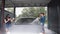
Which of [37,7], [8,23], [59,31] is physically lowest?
[59,31]

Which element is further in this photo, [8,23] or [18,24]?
[18,24]

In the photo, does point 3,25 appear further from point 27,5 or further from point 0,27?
point 27,5

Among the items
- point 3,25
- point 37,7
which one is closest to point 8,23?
point 3,25

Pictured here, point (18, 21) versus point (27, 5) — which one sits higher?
point (27, 5)

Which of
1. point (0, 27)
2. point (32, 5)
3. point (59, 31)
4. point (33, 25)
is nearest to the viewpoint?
point (0, 27)

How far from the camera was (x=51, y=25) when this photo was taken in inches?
452

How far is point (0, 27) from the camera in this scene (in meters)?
7.41

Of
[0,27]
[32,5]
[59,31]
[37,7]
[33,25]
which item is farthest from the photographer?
[32,5]

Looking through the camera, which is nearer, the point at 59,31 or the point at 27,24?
the point at 59,31

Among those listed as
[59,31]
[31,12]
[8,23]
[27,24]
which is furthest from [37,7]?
[8,23]

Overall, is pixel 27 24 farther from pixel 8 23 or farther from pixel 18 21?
pixel 8 23

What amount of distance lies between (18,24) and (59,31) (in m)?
2.87

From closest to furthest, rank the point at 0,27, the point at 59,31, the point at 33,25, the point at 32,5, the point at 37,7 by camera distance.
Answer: the point at 0,27 → the point at 59,31 → the point at 33,25 → the point at 37,7 → the point at 32,5

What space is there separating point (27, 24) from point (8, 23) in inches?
97.1
